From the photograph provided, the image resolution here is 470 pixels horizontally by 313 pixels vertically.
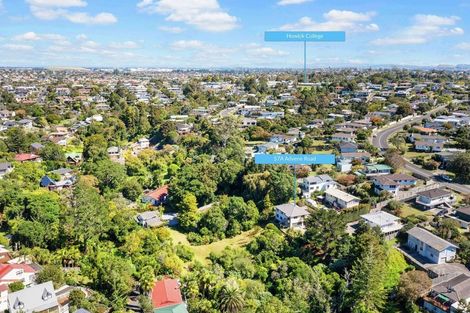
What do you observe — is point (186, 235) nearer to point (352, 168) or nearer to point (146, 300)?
point (146, 300)

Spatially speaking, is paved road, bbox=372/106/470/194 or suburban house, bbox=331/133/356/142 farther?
suburban house, bbox=331/133/356/142

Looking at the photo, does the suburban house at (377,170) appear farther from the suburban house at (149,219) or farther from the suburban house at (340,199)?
the suburban house at (149,219)

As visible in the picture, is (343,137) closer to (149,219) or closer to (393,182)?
(393,182)

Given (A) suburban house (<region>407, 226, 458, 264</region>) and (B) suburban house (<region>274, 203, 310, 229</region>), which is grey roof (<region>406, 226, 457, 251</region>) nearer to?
(A) suburban house (<region>407, 226, 458, 264</region>)

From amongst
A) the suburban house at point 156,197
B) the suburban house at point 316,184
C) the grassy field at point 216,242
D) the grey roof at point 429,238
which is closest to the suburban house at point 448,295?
the grey roof at point 429,238

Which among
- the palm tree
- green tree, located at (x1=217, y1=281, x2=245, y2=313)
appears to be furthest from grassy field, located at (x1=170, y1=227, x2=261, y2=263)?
the palm tree

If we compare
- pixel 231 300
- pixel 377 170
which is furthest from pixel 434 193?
pixel 231 300
